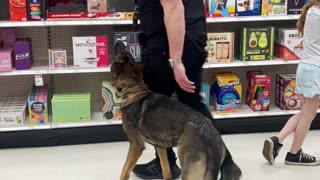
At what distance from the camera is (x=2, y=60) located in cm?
363

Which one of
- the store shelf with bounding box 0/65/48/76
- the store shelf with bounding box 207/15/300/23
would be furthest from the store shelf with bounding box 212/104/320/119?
the store shelf with bounding box 0/65/48/76

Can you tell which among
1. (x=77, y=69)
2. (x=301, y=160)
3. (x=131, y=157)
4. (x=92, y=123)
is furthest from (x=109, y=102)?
(x=301, y=160)

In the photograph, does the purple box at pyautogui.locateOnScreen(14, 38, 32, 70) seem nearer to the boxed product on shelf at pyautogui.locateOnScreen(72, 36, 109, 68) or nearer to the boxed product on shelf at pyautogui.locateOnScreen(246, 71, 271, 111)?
the boxed product on shelf at pyautogui.locateOnScreen(72, 36, 109, 68)

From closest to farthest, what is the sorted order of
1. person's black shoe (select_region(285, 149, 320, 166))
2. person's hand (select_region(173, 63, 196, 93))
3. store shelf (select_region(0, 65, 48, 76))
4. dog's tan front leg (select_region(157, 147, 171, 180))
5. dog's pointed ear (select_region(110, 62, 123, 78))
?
person's hand (select_region(173, 63, 196, 93)) → dog's pointed ear (select_region(110, 62, 123, 78)) → dog's tan front leg (select_region(157, 147, 171, 180)) → person's black shoe (select_region(285, 149, 320, 166)) → store shelf (select_region(0, 65, 48, 76))

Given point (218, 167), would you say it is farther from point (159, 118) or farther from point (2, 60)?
point (2, 60)

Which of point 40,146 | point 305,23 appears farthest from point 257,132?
point 40,146

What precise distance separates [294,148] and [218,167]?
1.28 m

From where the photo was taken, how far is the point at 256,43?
3.92 meters

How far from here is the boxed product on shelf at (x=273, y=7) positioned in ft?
12.6

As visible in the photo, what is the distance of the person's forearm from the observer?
2.29 meters

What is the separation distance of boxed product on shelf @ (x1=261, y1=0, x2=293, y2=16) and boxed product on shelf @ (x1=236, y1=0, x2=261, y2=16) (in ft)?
0.13

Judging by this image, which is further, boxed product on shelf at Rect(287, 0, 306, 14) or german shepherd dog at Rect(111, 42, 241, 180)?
boxed product on shelf at Rect(287, 0, 306, 14)

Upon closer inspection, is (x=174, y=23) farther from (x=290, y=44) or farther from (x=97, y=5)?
(x=290, y=44)

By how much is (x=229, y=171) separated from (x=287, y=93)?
190cm
